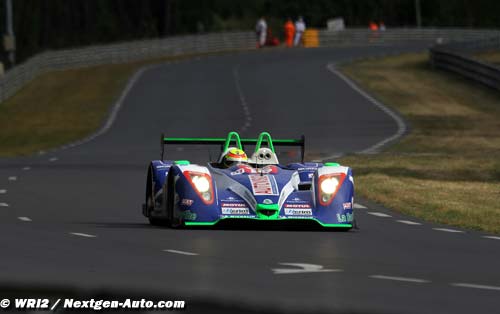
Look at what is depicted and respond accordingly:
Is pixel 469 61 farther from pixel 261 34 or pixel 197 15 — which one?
pixel 197 15

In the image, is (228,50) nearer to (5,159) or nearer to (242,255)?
(5,159)

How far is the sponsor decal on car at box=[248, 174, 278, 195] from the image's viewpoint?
17.1 meters

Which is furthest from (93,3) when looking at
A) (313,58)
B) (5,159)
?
(5,159)

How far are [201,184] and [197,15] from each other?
442 ft

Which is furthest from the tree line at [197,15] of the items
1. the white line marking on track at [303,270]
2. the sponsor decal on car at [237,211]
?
the white line marking on track at [303,270]

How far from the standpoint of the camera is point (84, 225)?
17.8 m

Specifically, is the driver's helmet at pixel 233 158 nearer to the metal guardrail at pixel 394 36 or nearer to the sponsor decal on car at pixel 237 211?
the sponsor decal on car at pixel 237 211

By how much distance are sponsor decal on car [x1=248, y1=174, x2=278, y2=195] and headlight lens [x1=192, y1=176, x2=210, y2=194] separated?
1.61 ft

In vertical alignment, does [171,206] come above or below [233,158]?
below

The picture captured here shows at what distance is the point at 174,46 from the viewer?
3450 inches

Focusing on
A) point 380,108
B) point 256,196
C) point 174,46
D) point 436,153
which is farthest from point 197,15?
point 256,196

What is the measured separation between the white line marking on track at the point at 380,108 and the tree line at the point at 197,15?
42898mm

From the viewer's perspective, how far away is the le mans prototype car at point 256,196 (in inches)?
672

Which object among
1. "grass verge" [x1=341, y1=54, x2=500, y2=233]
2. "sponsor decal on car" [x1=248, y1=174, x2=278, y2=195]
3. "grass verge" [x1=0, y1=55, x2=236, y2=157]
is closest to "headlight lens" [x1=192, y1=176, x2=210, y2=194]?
"sponsor decal on car" [x1=248, y1=174, x2=278, y2=195]
